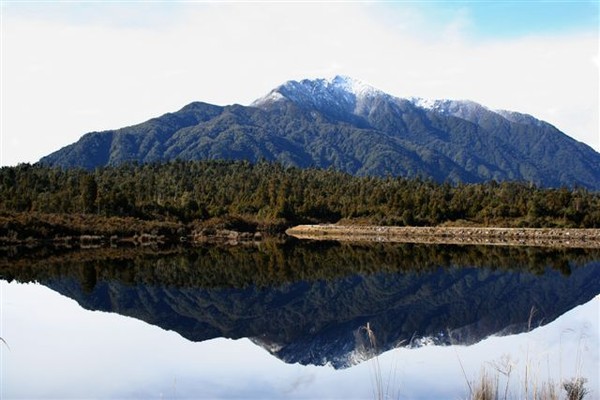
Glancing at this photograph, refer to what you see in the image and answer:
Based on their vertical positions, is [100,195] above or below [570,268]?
above

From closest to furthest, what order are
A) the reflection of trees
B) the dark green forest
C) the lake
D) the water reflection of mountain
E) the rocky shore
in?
the lake < the water reflection of mountain < the reflection of trees < the rocky shore < the dark green forest

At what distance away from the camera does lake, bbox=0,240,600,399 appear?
52.6ft

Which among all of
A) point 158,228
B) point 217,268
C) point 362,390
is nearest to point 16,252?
point 217,268

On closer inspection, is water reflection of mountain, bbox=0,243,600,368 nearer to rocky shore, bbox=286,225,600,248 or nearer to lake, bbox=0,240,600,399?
lake, bbox=0,240,600,399

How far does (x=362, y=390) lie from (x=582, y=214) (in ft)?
298

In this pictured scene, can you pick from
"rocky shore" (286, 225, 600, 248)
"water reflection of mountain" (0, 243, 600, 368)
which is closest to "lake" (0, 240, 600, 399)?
"water reflection of mountain" (0, 243, 600, 368)

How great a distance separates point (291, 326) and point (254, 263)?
24.1m

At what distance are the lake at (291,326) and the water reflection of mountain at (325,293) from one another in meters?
0.13

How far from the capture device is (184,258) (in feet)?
171

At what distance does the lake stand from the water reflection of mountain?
0.13m

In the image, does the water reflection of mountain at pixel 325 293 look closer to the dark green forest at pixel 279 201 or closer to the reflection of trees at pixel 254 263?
the reflection of trees at pixel 254 263

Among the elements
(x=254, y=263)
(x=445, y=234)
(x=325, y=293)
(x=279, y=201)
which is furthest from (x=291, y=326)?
(x=279, y=201)

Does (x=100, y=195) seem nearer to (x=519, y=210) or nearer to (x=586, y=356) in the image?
(x=519, y=210)

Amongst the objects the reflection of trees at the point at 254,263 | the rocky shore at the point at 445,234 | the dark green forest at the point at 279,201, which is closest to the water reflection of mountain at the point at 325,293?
the reflection of trees at the point at 254,263
